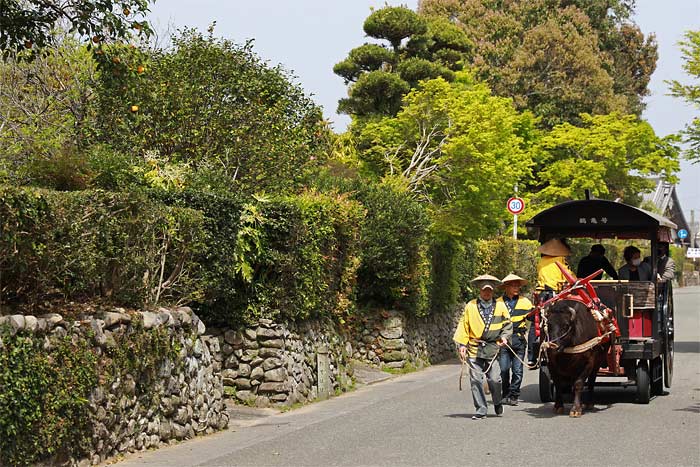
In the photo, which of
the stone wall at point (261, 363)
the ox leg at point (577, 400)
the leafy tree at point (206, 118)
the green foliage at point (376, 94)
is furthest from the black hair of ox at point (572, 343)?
the green foliage at point (376, 94)

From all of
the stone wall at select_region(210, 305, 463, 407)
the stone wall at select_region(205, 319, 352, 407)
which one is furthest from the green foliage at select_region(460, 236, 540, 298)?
the stone wall at select_region(205, 319, 352, 407)

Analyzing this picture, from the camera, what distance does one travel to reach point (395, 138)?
31.6 meters

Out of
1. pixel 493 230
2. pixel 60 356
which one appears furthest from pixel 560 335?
pixel 493 230

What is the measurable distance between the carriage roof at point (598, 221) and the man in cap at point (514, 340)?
54.1 inches

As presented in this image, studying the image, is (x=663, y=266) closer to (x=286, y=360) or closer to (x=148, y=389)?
(x=286, y=360)

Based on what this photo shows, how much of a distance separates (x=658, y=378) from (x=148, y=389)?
8.93 m

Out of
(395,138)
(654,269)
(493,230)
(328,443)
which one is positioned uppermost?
(395,138)

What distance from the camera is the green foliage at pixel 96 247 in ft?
35.4

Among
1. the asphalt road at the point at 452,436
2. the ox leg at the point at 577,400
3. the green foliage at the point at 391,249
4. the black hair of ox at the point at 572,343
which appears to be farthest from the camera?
the green foliage at the point at 391,249

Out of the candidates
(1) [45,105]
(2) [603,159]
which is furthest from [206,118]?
(2) [603,159]

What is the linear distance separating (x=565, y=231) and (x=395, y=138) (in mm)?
13615

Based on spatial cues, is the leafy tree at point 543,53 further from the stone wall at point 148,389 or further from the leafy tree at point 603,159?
the stone wall at point 148,389

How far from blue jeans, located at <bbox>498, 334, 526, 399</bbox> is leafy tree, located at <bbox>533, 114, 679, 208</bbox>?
89.1 ft

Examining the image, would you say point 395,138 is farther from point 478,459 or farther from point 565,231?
point 478,459
